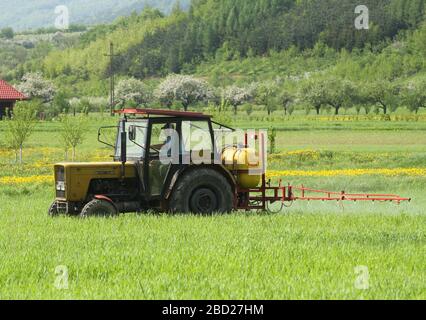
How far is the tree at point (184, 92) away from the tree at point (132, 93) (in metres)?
2.64

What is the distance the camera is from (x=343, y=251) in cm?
1188

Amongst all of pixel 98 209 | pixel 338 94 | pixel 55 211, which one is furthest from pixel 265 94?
pixel 98 209

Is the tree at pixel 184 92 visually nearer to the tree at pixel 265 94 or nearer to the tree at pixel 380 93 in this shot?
the tree at pixel 265 94

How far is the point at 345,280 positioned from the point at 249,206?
8.80 meters

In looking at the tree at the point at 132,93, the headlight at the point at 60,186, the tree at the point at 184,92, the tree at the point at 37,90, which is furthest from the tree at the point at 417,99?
the headlight at the point at 60,186

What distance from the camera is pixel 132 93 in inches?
6088

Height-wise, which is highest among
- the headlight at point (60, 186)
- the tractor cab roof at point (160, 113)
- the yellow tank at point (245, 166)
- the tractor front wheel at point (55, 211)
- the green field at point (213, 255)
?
the tractor cab roof at point (160, 113)

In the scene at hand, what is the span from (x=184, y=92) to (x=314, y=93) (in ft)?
87.6

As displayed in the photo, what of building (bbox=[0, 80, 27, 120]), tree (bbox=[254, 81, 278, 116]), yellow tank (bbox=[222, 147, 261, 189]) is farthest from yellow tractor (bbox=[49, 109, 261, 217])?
tree (bbox=[254, 81, 278, 116])

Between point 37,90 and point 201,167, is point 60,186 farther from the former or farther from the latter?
point 37,90

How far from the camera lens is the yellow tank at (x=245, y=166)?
17969 mm
